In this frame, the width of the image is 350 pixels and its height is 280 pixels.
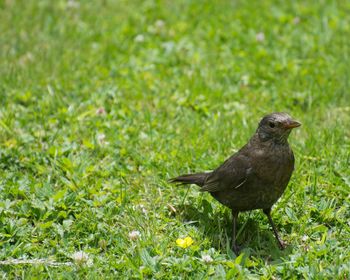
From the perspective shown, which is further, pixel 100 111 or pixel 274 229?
pixel 100 111

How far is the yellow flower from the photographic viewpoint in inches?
187

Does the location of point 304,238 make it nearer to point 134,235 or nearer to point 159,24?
point 134,235

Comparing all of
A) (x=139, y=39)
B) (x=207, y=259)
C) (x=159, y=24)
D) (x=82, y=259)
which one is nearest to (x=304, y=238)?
(x=207, y=259)

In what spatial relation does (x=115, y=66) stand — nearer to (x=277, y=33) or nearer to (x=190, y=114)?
(x=190, y=114)

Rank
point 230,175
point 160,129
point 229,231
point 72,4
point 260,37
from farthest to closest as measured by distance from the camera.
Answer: point 72,4 < point 260,37 < point 160,129 < point 229,231 < point 230,175

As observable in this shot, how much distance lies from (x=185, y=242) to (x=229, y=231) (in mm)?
488

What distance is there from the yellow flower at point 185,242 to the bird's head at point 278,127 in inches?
35.5

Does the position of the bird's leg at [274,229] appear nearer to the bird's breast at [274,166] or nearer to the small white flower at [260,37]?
the bird's breast at [274,166]

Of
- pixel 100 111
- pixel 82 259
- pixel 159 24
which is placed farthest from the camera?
pixel 159 24

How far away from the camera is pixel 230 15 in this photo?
862cm

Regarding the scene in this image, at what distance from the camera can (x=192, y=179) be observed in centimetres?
539

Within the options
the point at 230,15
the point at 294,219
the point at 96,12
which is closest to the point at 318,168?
the point at 294,219

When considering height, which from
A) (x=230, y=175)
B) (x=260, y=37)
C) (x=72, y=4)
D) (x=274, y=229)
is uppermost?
(x=72, y=4)

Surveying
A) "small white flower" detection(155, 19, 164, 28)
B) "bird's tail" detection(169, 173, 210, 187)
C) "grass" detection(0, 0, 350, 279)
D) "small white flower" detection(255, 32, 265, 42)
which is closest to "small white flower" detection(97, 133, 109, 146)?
"grass" detection(0, 0, 350, 279)
